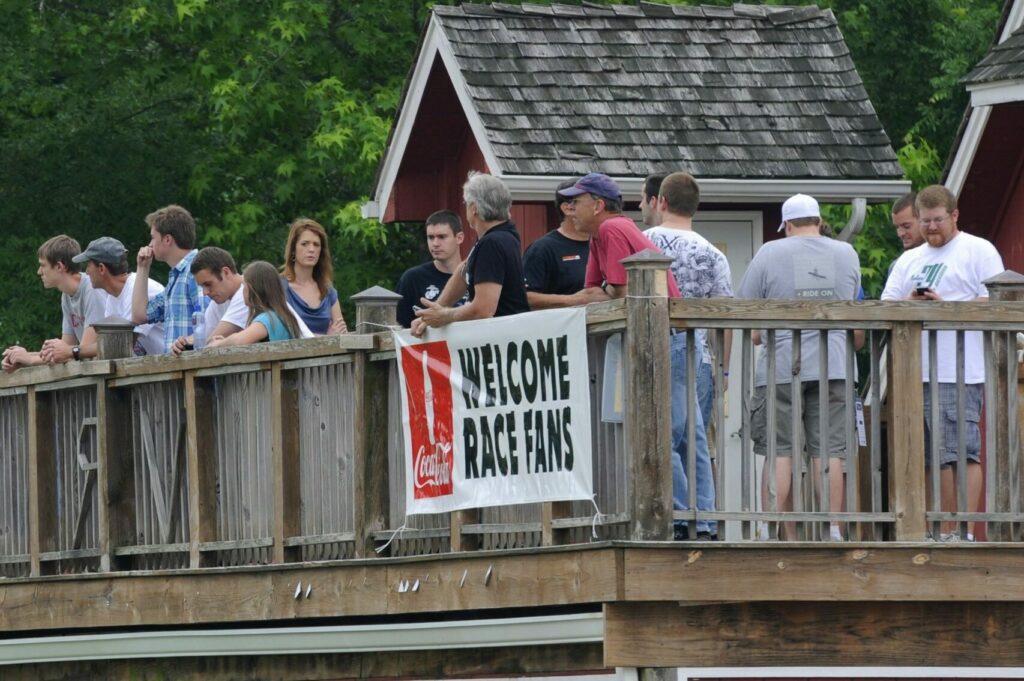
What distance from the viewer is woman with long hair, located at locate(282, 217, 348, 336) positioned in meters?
11.7

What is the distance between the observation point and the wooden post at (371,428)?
10539 millimetres

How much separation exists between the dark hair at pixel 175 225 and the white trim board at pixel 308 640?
208 centimetres

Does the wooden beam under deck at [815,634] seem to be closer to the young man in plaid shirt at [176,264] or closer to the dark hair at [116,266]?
the young man in plaid shirt at [176,264]

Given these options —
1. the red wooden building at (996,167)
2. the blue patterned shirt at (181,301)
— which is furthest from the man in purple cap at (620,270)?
the red wooden building at (996,167)

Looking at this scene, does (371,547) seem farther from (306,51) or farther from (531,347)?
(306,51)

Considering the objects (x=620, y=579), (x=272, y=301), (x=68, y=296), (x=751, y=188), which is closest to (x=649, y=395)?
(x=620, y=579)

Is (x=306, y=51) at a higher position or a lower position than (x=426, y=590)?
higher

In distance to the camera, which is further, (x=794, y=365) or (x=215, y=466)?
(x=215, y=466)


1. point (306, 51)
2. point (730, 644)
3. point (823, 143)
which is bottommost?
point (730, 644)

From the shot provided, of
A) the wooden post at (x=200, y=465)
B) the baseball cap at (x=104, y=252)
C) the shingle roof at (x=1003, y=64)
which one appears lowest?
the wooden post at (x=200, y=465)

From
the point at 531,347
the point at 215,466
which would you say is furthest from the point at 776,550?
the point at 215,466

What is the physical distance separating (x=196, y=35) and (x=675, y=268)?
57.4 feet

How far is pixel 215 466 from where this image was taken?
11.7m

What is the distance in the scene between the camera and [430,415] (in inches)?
400
